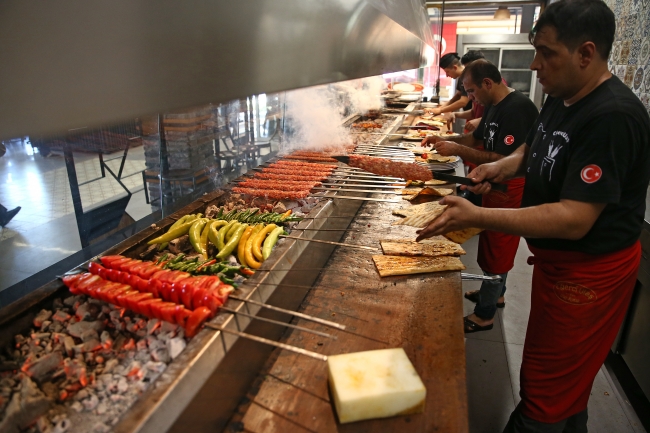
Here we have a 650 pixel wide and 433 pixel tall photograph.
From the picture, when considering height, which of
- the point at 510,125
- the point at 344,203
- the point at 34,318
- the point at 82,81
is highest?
the point at 82,81

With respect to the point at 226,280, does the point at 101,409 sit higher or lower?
lower

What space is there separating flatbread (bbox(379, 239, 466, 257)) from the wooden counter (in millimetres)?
171

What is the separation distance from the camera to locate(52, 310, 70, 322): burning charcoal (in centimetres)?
192

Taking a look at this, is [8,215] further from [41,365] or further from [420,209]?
[420,209]

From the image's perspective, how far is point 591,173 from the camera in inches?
72.6

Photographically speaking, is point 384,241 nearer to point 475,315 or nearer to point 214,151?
point 475,315

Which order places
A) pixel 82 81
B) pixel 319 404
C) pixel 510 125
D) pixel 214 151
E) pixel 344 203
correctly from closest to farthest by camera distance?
pixel 82 81
pixel 319 404
pixel 344 203
pixel 510 125
pixel 214 151

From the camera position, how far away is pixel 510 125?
3828mm

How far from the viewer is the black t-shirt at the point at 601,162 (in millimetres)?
1840

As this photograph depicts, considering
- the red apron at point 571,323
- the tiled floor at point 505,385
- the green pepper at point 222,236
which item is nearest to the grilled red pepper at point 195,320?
the green pepper at point 222,236

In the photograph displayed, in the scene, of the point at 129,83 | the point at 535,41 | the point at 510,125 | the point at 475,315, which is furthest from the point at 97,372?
the point at 510,125

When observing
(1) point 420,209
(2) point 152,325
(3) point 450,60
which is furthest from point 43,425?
(3) point 450,60

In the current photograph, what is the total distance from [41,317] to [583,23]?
2.91 metres

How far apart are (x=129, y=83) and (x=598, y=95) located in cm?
215
